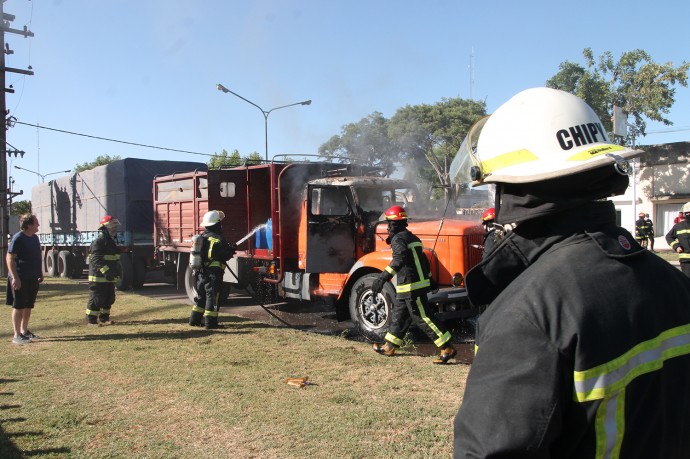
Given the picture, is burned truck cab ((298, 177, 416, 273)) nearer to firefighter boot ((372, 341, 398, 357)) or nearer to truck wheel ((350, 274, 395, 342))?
truck wheel ((350, 274, 395, 342))

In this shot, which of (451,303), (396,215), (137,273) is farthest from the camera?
(137,273)

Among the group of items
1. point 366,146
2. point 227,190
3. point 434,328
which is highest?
point 366,146

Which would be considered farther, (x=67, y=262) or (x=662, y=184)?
(x=662, y=184)

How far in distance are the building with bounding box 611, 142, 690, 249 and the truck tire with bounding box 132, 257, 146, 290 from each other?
2240cm

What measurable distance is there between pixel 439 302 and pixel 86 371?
4.33m

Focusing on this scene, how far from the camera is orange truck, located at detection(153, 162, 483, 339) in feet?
25.1

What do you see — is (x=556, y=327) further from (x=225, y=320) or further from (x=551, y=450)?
(x=225, y=320)

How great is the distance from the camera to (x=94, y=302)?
8906mm

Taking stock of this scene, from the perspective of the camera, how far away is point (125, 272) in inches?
563

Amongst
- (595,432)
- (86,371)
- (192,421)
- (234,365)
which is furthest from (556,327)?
(86,371)

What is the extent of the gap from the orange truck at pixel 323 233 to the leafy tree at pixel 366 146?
0.36 meters

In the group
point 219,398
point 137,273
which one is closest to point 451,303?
point 219,398

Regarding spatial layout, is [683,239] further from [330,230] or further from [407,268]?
[330,230]

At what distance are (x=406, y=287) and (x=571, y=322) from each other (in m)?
5.41
